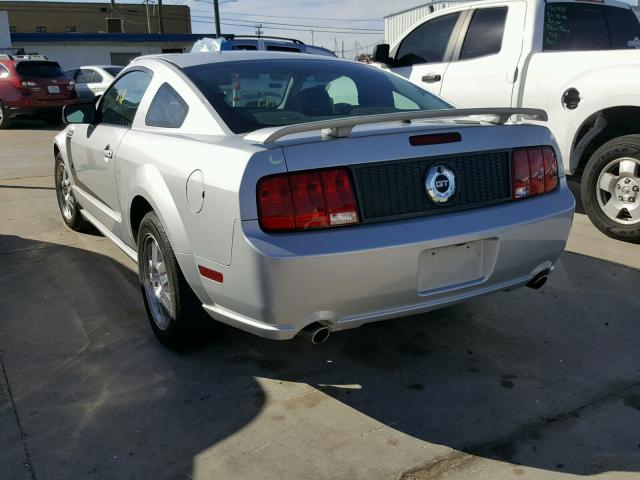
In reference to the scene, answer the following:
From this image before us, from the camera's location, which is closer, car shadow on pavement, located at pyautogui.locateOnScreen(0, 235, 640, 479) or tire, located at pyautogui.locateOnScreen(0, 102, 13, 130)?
car shadow on pavement, located at pyautogui.locateOnScreen(0, 235, 640, 479)

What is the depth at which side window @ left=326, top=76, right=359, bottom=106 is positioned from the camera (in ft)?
12.2

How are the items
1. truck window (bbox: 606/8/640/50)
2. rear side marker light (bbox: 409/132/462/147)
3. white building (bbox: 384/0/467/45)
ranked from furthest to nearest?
white building (bbox: 384/0/467/45) < truck window (bbox: 606/8/640/50) < rear side marker light (bbox: 409/132/462/147)

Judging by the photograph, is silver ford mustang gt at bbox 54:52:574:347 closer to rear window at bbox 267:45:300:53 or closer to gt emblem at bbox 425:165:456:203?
gt emblem at bbox 425:165:456:203

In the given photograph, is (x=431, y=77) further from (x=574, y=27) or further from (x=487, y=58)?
(x=574, y=27)

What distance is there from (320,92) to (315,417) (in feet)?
5.85

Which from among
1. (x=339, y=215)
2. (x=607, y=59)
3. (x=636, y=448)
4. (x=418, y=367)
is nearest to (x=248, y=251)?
(x=339, y=215)

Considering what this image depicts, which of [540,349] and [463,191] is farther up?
[463,191]

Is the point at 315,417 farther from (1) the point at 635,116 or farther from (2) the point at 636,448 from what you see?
(1) the point at 635,116

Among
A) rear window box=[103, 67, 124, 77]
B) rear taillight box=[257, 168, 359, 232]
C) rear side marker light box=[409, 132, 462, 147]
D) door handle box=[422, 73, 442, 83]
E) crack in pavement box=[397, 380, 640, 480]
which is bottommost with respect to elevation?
crack in pavement box=[397, 380, 640, 480]

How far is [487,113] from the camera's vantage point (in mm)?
3053

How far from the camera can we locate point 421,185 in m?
2.82

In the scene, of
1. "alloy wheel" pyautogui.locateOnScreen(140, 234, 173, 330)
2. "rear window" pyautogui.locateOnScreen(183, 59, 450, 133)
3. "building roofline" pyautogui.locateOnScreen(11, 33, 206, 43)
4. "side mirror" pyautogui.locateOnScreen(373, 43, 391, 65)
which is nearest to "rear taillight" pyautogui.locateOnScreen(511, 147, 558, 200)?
"rear window" pyautogui.locateOnScreen(183, 59, 450, 133)

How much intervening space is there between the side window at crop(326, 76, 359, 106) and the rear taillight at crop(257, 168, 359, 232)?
1121 mm

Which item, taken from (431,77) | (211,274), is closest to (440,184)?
(211,274)
